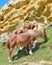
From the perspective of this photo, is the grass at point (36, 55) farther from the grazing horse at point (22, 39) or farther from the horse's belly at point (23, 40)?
the horse's belly at point (23, 40)

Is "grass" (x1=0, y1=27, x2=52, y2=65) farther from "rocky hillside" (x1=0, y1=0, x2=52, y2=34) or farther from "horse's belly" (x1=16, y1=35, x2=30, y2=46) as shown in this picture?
"rocky hillside" (x1=0, y1=0, x2=52, y2=34)

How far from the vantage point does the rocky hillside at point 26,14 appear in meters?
33.4

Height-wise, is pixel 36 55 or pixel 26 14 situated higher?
pixel 26 14

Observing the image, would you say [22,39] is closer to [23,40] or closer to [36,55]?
[23,40]

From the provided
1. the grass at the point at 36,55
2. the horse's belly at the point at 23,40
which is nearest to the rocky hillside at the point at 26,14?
the grass at the point at 36,55

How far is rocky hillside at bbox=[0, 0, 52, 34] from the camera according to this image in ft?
109

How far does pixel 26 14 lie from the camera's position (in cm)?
3562

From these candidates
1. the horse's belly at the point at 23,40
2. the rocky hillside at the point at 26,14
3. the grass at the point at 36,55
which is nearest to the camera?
the grass at the point at 36,55

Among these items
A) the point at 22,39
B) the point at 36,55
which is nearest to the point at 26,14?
the point at 22,39

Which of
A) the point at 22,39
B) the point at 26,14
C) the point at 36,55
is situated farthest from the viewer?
the point at 26,14

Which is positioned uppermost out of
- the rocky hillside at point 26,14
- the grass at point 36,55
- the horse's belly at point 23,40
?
the rocky hillside at point 26,14

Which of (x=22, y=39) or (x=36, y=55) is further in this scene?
(x=22, y=39)

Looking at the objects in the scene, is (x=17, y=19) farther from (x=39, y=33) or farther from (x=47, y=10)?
(x=39, y=33)

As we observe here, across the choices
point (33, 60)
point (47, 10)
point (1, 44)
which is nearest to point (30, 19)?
point (47, 10)
